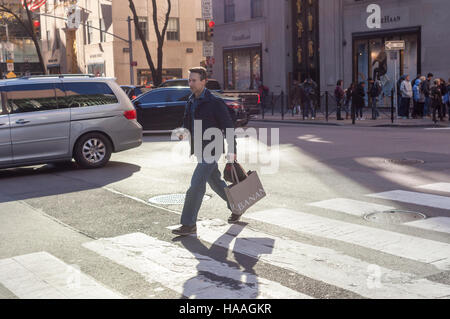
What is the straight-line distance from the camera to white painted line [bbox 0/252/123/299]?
4844 mm

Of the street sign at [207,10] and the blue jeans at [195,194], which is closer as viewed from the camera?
the blue jeans at [195,194]

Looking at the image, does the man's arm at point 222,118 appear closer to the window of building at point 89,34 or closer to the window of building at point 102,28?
the window of building at point 102,28

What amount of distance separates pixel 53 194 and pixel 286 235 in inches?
179

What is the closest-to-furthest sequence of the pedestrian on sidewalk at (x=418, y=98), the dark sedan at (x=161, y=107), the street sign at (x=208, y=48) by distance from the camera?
the dark sedan at (x=161, y=107) → the pedestrian on sidewalk at (x=418, y=98) → the street sign at (x=208, y=48)

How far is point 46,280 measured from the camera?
17.2 feet

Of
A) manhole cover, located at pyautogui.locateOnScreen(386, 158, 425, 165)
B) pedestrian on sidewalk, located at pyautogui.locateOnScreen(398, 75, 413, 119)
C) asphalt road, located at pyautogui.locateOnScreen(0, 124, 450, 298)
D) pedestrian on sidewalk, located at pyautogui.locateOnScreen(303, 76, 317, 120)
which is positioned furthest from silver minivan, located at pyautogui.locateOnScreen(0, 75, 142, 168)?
pedestrian on sidewalk, located at pyautogui.locateOnScreen(303, 76, 317, 120)

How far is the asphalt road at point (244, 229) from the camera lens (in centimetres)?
509

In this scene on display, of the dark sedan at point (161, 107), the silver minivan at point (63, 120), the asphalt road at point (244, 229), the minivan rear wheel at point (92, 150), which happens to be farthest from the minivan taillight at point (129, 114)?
the dark sedan at point (161, 107)

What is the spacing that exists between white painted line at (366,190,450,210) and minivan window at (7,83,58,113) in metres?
6.61

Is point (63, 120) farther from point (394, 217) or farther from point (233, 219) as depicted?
point (394, 217)

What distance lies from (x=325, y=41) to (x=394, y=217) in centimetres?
2692

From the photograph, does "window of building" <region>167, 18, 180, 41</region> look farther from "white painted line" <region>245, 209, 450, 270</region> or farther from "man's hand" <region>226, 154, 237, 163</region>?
"man's hand" <region>226, 154, 237, 163</region>

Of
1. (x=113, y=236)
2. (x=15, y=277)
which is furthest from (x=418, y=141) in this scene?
(x=15, y=277)

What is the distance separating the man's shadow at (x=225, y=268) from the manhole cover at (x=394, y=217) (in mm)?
1600
